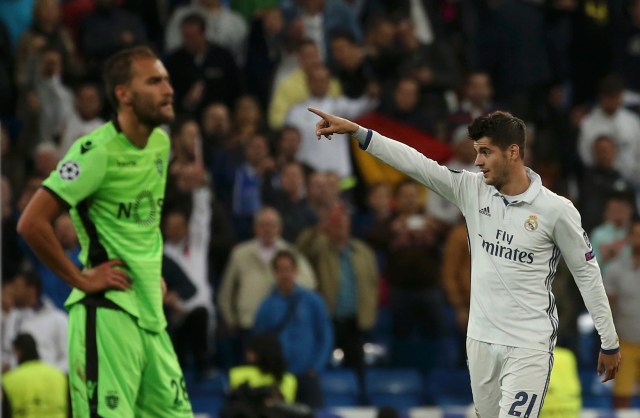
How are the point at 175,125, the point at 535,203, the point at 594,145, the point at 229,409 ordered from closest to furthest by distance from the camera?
the point at 535,203 → the point at 229,409 → the point at 175,125 → the point at 594,145

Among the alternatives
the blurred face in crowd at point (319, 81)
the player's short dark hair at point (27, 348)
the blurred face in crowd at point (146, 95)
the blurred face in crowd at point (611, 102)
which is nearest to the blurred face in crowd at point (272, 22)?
the blurred face in crowd at point (319, 81)

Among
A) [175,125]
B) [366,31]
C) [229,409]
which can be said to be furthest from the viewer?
[366,31]

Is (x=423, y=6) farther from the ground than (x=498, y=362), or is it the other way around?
(x=423, y=6)

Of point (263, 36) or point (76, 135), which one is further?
point (263, 36)

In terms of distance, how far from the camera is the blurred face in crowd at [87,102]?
593 inches

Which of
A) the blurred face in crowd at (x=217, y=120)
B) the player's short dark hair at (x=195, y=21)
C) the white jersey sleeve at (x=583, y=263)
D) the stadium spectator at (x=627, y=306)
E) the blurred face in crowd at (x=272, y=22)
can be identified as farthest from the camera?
the blurred face in crowd at (x=272, y=22)

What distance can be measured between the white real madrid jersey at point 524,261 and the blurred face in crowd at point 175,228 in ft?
20.0

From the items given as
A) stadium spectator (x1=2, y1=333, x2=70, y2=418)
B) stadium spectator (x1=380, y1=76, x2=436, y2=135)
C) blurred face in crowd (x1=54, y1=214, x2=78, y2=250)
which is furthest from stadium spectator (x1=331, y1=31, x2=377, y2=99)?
stadium spectator (x1=2, y1=333, x2=70, y2=418)

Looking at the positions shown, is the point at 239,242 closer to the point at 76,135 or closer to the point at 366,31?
the point at 76,135

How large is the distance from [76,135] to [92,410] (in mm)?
7388

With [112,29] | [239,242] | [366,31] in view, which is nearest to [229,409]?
[239,242]

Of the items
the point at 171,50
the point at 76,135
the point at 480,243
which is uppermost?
the point at 171,50

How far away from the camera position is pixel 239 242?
1510cm

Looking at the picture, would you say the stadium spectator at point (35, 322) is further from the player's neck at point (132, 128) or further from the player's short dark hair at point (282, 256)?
the player's neck at point (132, 128)
